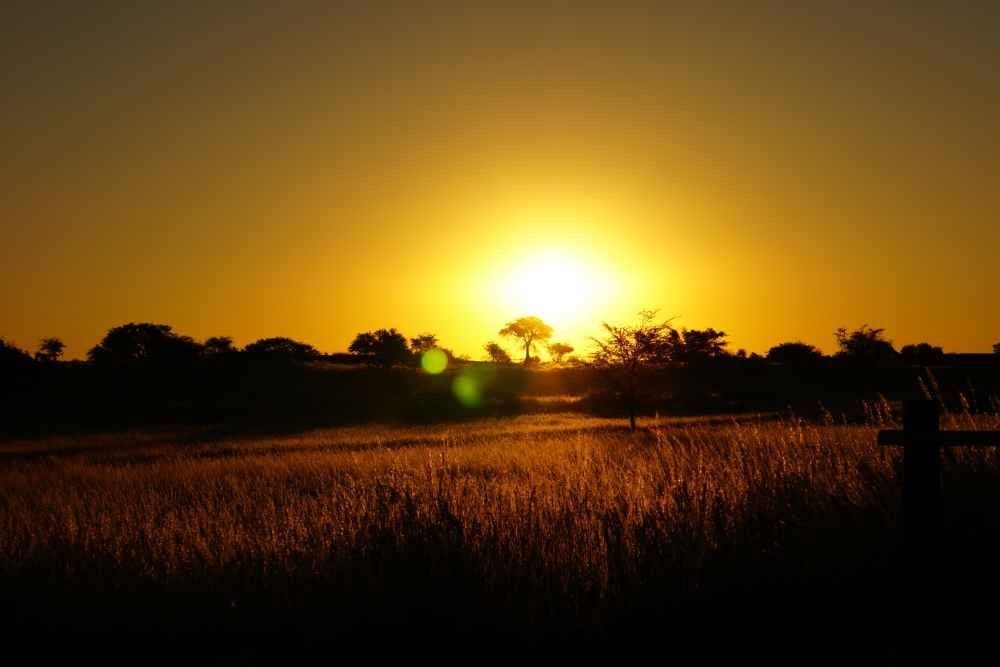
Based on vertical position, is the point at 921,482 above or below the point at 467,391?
below

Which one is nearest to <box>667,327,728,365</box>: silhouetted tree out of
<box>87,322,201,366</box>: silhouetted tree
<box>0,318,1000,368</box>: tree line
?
<box>0,318,1000,368</box>: tree line

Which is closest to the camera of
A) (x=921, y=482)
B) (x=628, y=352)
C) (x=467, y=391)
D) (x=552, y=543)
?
(x=921, y=482)

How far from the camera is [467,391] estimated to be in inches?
3223

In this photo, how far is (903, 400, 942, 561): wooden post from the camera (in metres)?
7.18

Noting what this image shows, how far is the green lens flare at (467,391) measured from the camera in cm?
7540

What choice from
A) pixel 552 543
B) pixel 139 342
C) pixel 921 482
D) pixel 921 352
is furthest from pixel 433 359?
pixel 921 482

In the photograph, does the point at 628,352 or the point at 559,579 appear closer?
the point at 559,579

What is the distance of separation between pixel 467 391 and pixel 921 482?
75.0 metres

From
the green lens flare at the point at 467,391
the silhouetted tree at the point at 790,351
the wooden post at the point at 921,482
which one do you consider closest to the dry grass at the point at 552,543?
the wooden post at the point at 921,482

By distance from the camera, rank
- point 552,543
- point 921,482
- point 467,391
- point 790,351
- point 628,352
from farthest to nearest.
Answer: point 790,351, point 467,391, point 628,352, point 552,543, point 921,482

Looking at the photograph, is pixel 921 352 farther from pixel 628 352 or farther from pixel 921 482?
pixel 921 482

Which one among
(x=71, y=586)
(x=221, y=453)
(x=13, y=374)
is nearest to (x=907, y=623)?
(x=71, y=586)

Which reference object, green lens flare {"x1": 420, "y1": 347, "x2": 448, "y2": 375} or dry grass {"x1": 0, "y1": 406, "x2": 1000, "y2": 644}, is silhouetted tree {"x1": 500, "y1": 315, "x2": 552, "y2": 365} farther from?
dry grass {"x1": 0, "y1": 406, "x2": 1000, "y2": 644}

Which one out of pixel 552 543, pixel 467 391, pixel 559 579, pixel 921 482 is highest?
pixel 467 391
